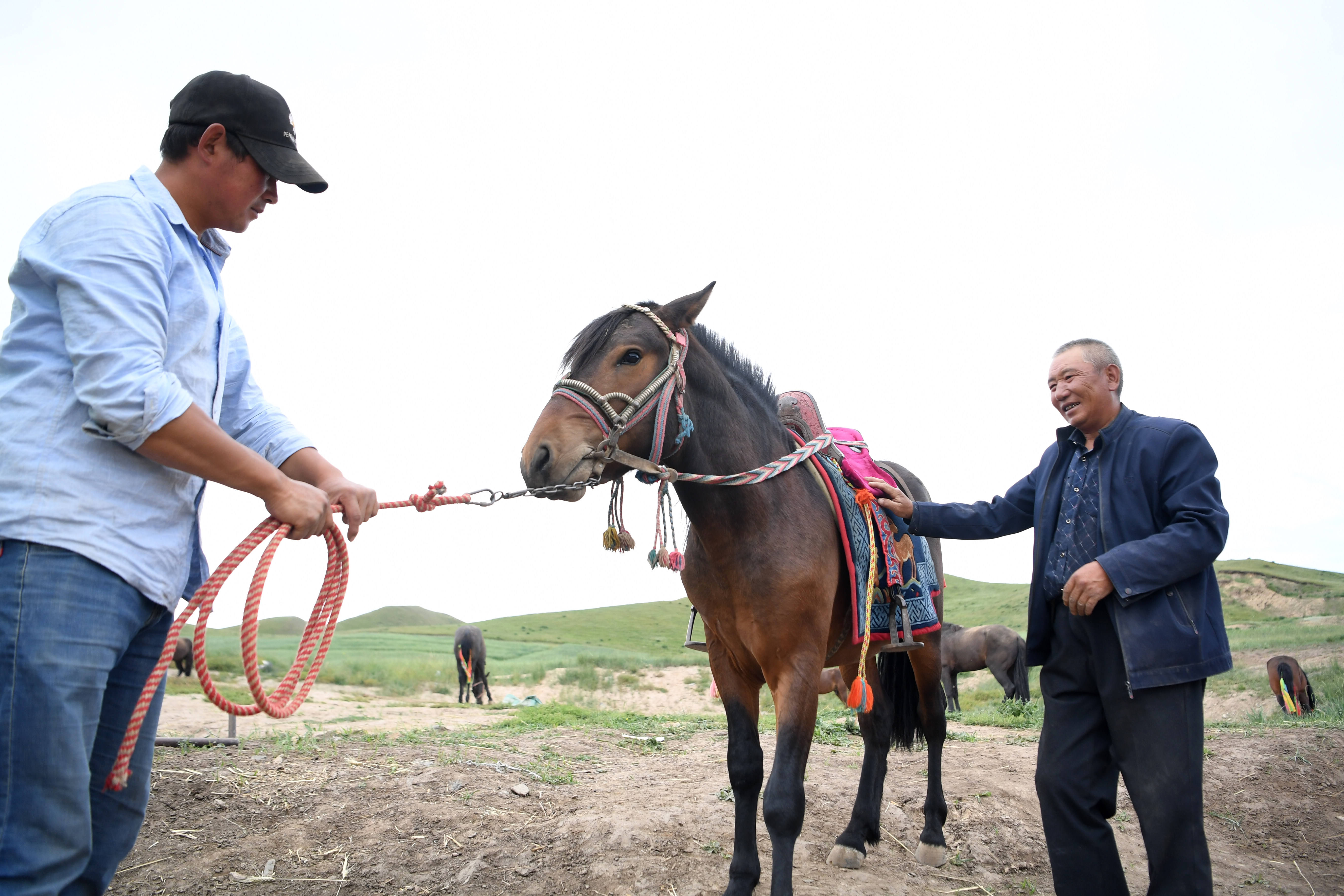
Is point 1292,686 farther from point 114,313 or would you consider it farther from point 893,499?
point 114,313

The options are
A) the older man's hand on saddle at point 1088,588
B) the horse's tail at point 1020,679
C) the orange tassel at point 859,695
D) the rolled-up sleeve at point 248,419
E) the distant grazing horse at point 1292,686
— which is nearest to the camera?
the rolled-up sleeve at point 248,419

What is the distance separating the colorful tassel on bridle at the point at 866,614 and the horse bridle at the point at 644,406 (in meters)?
1.10

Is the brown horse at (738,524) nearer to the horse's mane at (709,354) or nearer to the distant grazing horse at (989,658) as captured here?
the horse's mane at (709,354)

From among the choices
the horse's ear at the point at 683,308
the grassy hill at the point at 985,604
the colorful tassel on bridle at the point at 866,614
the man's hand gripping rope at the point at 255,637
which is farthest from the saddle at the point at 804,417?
the grassy hill at the point at 985,604

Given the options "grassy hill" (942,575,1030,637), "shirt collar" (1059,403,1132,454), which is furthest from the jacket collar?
"grassy hill" (942,575,1030,637)

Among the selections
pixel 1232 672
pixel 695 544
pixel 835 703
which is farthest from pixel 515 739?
pixel 1232 672

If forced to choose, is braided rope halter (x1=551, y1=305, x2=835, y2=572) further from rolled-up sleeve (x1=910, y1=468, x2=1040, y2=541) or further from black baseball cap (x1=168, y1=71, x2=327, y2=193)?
black baseball cap (x1=168, y1=71, x2=327, y2=193)

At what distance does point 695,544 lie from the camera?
388 cm

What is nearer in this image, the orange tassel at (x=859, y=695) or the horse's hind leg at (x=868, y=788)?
the orange tassel at (x=859, y=695)

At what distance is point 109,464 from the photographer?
5.61 feet

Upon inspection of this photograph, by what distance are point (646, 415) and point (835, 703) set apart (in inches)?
613

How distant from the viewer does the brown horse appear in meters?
3.29

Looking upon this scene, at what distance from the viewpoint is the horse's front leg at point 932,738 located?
15.5 ft

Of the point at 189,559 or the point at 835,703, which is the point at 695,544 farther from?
the point at 835,703
